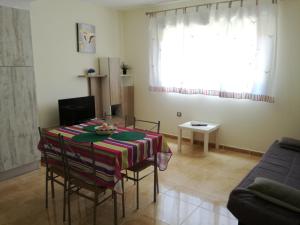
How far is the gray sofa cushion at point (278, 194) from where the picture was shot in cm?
168

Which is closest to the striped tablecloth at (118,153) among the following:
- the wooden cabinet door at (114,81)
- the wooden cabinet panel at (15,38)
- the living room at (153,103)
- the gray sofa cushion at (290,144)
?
the living room at (153,103)

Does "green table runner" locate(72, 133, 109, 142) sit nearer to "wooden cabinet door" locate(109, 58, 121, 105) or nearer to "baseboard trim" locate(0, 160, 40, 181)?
"baseboard trim" locate(0, 160, 40, 181)

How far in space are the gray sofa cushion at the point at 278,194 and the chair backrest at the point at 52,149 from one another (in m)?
1.70

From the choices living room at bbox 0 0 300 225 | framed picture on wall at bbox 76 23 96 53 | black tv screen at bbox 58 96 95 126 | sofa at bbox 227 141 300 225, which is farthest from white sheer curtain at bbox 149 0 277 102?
sofa at bbox 227 141 300 225

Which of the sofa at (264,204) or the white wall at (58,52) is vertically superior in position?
the white wall at (58,52)

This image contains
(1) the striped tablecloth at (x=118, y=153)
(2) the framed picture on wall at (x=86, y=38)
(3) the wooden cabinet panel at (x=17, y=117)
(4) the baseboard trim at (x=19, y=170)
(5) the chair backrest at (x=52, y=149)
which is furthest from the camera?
(2) the framed picture on wall at (x=86, y=38)

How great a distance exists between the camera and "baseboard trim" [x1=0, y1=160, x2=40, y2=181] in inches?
126

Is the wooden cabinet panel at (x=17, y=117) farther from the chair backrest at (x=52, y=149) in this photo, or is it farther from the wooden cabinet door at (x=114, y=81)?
the wooden cabinet door at (x=114, y=81)

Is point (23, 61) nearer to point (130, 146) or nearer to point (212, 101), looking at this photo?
point (130, 146)

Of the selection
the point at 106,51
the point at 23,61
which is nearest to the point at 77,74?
the point at 106,51

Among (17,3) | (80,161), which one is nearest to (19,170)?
(80,161)

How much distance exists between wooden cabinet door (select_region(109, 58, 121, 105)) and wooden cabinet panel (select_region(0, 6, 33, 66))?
64.4 inches

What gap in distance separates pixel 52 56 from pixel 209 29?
263 cm

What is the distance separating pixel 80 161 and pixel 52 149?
43 cm
